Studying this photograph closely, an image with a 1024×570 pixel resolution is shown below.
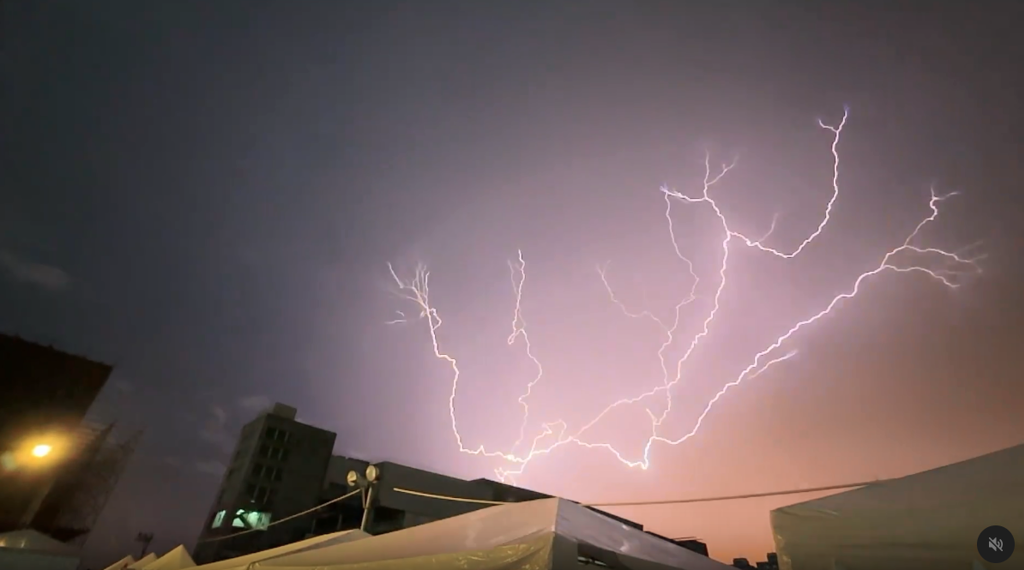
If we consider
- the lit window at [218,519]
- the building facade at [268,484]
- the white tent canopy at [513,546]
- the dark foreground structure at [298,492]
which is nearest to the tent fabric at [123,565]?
the white tent canopy at [513,546]

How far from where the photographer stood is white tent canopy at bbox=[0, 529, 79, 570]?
30.1ft

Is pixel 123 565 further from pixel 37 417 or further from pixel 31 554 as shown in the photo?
pixel 37 417

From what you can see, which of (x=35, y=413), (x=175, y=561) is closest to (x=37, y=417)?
(x=35, y=413)

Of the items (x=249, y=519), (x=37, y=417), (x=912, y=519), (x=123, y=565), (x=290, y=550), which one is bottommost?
(x=290, y=550)

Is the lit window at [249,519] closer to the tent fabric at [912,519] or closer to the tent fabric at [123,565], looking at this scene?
the tent fabric at [123,565]

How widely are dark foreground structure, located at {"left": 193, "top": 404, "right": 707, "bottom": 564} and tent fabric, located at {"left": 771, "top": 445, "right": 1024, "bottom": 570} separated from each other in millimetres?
31698

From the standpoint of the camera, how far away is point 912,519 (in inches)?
143

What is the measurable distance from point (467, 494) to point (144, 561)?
28.0 metres

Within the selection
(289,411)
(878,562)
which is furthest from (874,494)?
(289,411)

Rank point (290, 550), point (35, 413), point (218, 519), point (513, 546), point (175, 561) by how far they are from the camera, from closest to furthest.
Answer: point (513, 546)
point (290, 550)
point (175, 561)
point (35, 413)
point (218, 519)

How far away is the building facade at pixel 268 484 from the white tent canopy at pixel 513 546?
3833cm

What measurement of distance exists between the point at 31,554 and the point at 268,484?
3253cm

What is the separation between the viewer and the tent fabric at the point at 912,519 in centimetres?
327

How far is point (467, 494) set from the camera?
36375mm
